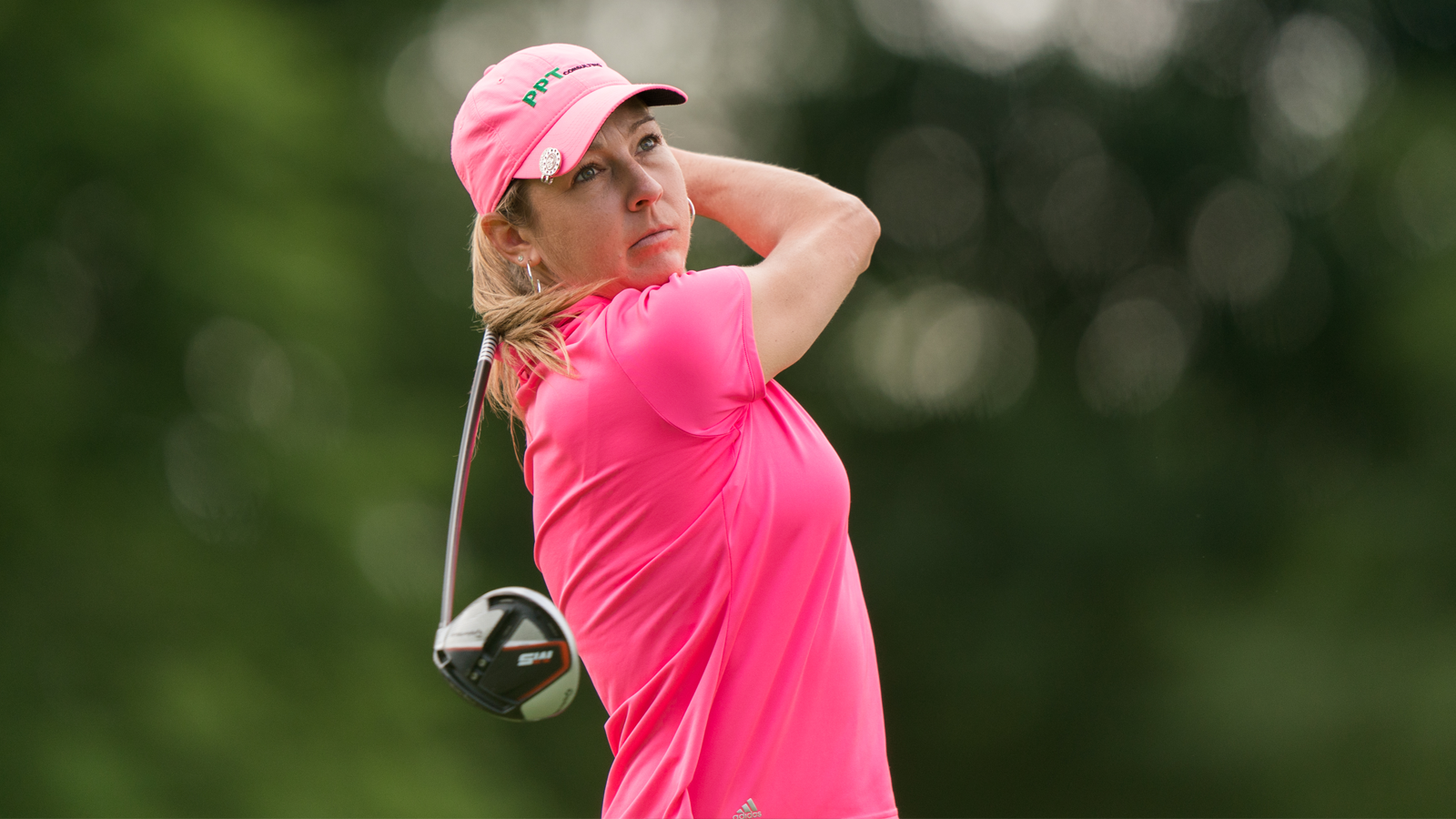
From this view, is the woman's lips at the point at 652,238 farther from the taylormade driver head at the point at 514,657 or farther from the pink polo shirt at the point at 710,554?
the taylormade driver head at the point at 514,657

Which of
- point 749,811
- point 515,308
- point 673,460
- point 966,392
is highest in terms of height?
point 515,308

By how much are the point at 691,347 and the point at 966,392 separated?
28.9ft

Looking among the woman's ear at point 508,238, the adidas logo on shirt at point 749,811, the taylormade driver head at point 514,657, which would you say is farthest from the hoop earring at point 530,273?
the adidas logo on shirt at point 749,811

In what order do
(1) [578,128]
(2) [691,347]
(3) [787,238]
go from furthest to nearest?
(3) [787,238] → (1) [578,128] → (2) [691,347]

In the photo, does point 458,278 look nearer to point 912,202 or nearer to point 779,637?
point 912,202

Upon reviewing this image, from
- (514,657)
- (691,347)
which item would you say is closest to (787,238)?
(691,347)

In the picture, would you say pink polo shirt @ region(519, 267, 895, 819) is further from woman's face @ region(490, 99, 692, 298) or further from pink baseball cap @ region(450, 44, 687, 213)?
pink baseball cap @ region(450, 44, 687, 213)

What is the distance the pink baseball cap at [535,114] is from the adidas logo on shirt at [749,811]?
2.99 feet

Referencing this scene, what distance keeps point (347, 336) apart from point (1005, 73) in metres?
5.46

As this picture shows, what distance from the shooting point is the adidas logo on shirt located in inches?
74.7

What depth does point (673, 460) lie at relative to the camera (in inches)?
73.1

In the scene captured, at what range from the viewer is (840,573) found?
1958 millimetres

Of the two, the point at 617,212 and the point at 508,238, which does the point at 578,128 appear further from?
the point at 508,238

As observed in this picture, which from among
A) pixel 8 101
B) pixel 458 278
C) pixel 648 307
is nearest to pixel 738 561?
pixel 648 307
